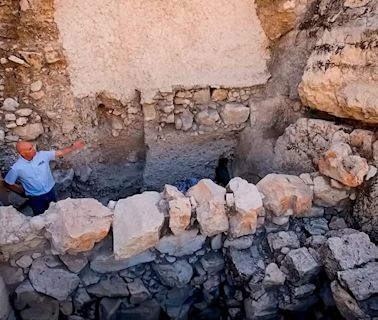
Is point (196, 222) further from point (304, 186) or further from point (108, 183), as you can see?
point (108, 183)

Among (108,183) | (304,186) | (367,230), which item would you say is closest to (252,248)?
(304,186)

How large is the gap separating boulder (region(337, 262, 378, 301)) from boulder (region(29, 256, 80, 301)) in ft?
5.69

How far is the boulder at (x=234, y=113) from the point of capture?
4254 millimetres

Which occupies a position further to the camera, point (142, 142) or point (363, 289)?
point (142, 142)

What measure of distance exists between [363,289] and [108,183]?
250 centimetres

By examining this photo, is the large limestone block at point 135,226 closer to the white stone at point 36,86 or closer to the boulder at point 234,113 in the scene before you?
the white stone at point 36,86

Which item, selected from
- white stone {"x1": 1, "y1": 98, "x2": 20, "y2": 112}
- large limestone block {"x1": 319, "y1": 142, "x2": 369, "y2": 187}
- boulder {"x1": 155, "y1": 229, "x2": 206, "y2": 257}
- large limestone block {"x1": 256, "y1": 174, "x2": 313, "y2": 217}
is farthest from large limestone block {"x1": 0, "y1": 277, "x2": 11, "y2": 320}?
large limestone block {"x1": 319, "y1": 142, "x2": 369, "y2": 187}

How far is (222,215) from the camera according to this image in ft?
10.4

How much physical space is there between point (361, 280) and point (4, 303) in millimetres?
2234

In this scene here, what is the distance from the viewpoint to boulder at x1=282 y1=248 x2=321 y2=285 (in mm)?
3033

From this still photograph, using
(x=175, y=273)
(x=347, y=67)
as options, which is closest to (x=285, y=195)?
(x=175, y=273)

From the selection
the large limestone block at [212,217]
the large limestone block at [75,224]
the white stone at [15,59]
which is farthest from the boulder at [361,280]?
the white stone at [15,59]

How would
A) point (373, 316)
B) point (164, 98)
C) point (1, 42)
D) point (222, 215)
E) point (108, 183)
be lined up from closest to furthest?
point (373, 316), point (222, 215), point (1, 42), point (164, 98), point (108, 183)

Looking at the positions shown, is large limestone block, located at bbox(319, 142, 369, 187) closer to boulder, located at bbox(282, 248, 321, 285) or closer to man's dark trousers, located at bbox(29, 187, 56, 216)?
boulder, located at bbox(282, 248, 321, 285)
